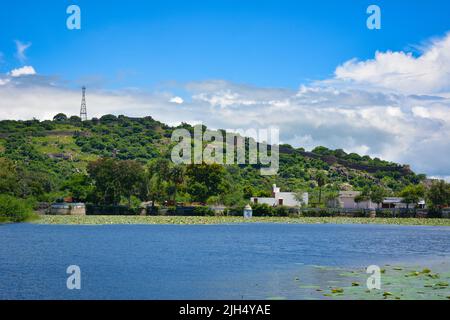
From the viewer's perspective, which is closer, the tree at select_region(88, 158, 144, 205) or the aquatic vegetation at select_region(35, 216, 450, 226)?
the aquatic vegetation at select_region(35, 216, 450, 226)

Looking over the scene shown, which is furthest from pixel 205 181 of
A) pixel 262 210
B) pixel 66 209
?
pixel 66 209

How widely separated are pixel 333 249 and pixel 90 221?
48809 mm

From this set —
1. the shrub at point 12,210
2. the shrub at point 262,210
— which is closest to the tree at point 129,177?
the shrub at point 262,210

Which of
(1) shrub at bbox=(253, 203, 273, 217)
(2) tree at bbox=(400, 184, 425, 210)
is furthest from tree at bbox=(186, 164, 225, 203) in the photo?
(2) tree at bbox=(400, 184, 425, 210)

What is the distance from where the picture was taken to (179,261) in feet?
146

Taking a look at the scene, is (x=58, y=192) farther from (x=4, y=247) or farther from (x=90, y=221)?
(x=4, y=247)

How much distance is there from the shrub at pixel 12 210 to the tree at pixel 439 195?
251ft

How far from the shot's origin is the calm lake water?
3184 cm

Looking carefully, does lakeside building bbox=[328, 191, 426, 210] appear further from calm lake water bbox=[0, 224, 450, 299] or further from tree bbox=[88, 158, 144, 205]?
calm lake water bbox=[0, 224, 450, 299]

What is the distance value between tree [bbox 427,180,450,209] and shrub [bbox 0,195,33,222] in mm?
76491

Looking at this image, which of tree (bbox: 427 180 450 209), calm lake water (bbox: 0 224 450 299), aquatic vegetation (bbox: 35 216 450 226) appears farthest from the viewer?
tree (bbox: 427 180 450 209)
